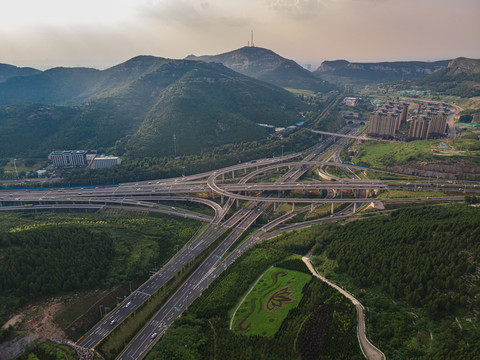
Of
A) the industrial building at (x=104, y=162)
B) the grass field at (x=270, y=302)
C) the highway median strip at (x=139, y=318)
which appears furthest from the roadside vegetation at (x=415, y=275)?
the industrial building at (x=104, y=162)

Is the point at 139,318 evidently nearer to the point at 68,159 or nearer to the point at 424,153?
the point at 68,159

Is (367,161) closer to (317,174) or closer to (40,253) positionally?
(317,174)

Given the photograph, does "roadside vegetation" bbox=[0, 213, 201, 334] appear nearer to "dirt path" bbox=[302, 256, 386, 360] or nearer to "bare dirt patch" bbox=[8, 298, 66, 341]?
"bare dirt patch" bbox=[8, 298, 66, 341]

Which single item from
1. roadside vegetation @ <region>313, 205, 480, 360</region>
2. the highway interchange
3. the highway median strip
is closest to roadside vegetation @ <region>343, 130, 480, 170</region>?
the highway interchange

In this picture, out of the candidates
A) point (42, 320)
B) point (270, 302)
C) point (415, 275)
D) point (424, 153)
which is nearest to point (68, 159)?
point (42, 320)

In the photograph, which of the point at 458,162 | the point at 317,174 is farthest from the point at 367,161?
the point at 458,162
